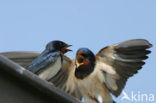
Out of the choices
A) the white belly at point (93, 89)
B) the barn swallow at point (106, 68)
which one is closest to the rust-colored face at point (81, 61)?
the barn swallow at point (106, 68)

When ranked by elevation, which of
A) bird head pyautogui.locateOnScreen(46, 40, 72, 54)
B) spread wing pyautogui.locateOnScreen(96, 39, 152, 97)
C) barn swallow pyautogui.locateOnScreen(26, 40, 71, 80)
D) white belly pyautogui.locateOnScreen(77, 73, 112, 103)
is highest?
bird head pyautogui.locateOnScreen(46, 40, 72, 54)

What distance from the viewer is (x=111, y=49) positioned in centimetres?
484

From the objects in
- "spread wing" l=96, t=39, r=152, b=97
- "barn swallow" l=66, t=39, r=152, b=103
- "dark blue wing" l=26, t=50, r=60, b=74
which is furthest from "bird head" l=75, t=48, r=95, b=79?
"dark blue wing" l=26, t=50, r=60, b=74

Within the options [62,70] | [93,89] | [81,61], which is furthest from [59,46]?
[62,70]

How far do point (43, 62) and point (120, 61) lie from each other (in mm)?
934

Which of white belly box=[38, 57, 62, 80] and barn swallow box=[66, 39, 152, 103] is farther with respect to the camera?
barn swallow box=[66, 39, 152, 103]

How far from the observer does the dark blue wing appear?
414cm

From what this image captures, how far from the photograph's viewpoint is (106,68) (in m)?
4.86

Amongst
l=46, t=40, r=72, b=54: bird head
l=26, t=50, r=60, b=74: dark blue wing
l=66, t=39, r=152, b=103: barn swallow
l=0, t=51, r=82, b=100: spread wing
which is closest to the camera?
l=26, t=50, r=60, b=74: dark blue wing

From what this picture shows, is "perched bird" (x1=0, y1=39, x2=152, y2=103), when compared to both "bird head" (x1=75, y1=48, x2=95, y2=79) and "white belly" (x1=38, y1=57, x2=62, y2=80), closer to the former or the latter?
"bird head" (x1=75, y1=48, x2=95, y2=79)

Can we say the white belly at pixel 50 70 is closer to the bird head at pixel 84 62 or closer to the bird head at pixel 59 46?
the bird head at pixel 59 46

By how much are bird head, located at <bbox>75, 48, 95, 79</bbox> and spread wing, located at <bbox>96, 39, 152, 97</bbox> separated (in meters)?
0.14

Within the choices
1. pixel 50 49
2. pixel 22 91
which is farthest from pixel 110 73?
pixel 22 91

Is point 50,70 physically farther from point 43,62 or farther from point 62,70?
point 62,70
